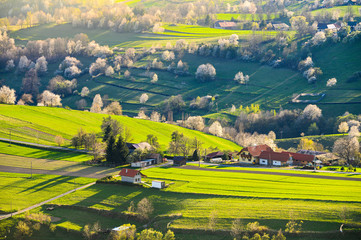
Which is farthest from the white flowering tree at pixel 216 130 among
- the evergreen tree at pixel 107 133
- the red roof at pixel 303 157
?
the evergreen tree at pixel 107 133

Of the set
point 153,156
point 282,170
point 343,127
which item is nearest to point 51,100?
point 153,156

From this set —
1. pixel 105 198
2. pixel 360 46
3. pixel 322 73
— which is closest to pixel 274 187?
pixel 105 198

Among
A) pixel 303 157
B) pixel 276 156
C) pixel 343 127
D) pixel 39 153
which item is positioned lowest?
pixel 303 157

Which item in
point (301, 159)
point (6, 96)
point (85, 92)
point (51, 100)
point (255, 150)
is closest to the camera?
point (301, 159)

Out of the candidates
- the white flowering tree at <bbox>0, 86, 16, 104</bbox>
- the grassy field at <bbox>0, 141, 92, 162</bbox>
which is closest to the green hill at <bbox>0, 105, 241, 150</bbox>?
the grassy field at <bbox>0, 141, 92, 162</bbox>

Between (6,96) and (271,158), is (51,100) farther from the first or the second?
(271,158)
